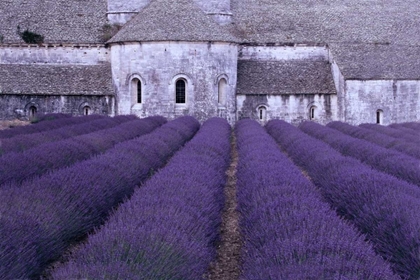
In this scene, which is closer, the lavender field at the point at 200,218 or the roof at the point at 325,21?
the lavender field at the point at 200,218

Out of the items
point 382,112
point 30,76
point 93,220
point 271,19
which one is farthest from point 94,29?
point 93,220

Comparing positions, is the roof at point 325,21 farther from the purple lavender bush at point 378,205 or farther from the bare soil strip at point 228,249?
the bare soil strip at point 228,249

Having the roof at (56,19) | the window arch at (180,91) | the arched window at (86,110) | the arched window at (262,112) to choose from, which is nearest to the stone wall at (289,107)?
the arched window at (262,112)

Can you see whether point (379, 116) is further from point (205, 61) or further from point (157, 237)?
point (157, 237)

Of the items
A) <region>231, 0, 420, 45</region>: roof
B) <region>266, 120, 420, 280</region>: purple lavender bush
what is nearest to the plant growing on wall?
<region>231, 0, 420, 45</region>: roof

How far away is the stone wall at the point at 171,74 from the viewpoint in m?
27.4

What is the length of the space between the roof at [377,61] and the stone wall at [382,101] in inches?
14.1

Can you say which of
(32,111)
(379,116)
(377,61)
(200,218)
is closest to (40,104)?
(32,111)

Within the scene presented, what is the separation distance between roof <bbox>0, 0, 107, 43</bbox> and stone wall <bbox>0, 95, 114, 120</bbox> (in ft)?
12.4

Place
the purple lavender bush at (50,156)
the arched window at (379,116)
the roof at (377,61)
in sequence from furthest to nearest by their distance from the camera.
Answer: the arched window at (379,116) → the roof at (377,61) → the purple lavender bush at (50,156)

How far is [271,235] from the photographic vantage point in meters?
5.45

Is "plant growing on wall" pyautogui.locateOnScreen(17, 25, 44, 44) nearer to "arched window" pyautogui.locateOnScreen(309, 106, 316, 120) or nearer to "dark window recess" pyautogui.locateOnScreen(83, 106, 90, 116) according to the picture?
"dark window recess" pyautogui.locateOnScreen(83, 106, 90, 116)

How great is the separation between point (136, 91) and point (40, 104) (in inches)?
180

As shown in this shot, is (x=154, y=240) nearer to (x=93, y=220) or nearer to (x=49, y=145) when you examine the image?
(x=93, y=220)
